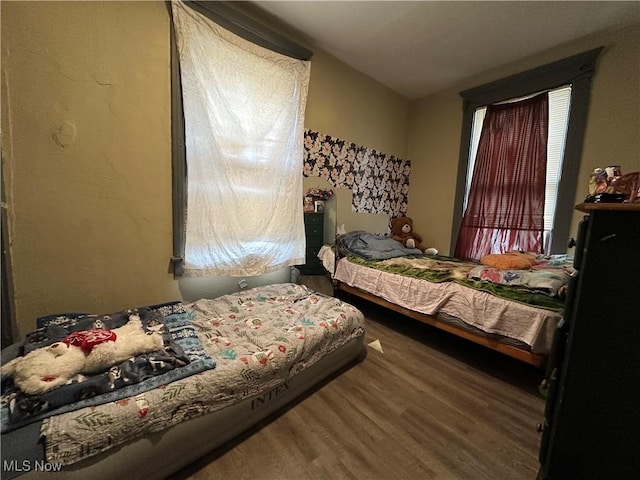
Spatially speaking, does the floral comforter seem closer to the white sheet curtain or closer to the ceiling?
the white sheet curtain

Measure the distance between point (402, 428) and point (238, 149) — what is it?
7.26 feet

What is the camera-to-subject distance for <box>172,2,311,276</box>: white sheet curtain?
1838mm

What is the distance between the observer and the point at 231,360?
47.5 inches

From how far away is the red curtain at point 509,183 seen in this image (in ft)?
8.52

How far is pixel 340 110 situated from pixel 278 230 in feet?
5.42

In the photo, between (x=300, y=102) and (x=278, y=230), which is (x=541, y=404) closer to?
(x=278, y=230)

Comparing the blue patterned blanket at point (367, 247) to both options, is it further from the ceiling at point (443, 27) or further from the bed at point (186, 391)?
the ceiling at point (443, 27)

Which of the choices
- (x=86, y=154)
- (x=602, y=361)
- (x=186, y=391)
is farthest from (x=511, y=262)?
(x=86, y=154)

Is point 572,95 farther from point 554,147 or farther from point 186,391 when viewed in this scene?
point 186,391

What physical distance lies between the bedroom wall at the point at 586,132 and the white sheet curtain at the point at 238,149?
6.69 ft

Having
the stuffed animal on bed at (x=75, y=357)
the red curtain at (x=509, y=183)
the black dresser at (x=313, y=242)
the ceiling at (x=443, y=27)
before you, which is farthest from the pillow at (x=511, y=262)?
the stuffed animal on bed at (x=75, y=357)

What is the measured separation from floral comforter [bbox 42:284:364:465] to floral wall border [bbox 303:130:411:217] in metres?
1.42

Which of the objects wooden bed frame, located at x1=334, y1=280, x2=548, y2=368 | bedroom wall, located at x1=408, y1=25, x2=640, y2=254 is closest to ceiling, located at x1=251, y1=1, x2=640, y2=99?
bedroom wall, located at x1=408, y1=25, x2=640, y2=254

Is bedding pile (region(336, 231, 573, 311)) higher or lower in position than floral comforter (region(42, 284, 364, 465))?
higher
